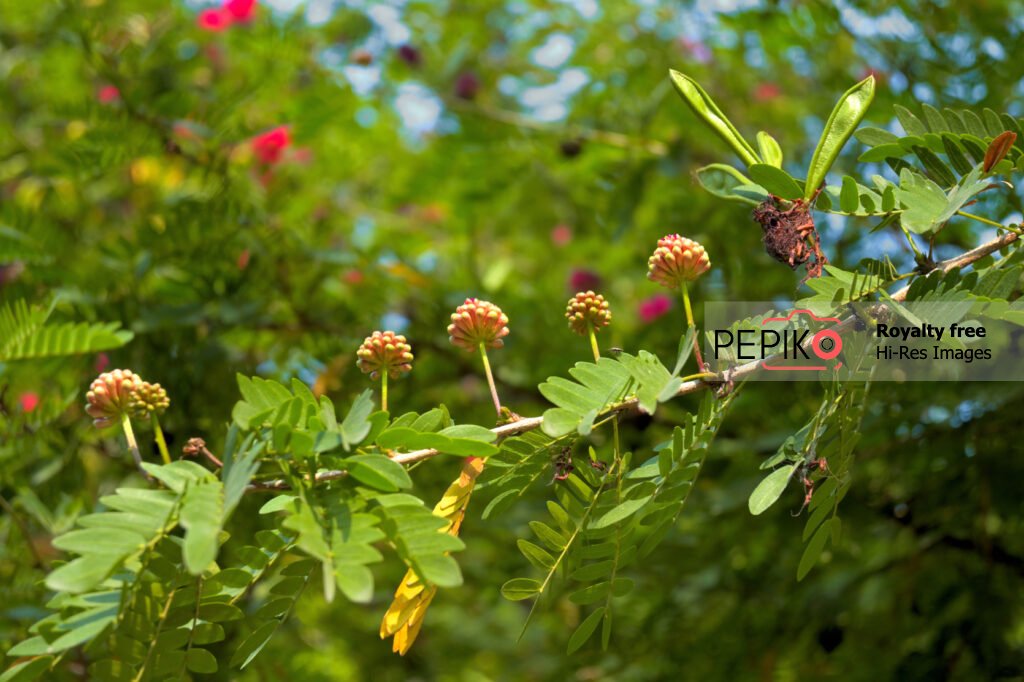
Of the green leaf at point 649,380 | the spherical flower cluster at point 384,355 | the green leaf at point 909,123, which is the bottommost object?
the spherical flower cluster at point 384,355

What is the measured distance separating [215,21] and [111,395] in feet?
7.41

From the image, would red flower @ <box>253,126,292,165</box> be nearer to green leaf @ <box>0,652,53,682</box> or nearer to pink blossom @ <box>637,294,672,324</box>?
pink blossom @ <box>637,294,672,324</box>

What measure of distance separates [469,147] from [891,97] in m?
0.94

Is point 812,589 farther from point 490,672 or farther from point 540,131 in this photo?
point 540,131

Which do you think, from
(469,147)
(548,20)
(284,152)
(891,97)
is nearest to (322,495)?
(891,97)

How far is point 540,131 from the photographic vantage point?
2.30m

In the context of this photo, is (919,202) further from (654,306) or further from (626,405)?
(654,306)

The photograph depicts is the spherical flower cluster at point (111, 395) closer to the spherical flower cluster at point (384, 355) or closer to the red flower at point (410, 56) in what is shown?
the spherical flower cluster at point (384, 355)

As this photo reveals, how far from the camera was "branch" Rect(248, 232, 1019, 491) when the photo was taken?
2.38ft

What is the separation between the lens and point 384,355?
82 centimetres

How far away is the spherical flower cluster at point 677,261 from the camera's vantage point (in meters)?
0.84

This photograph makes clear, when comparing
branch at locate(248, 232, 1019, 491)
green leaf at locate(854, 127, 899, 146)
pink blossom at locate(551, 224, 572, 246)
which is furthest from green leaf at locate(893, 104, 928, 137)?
pink blossom at locate(551, 224, 572, 246)

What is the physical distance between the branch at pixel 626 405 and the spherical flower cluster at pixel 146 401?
0.14 meters

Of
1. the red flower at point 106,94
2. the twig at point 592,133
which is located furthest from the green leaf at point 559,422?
the red flower at point 106,94
